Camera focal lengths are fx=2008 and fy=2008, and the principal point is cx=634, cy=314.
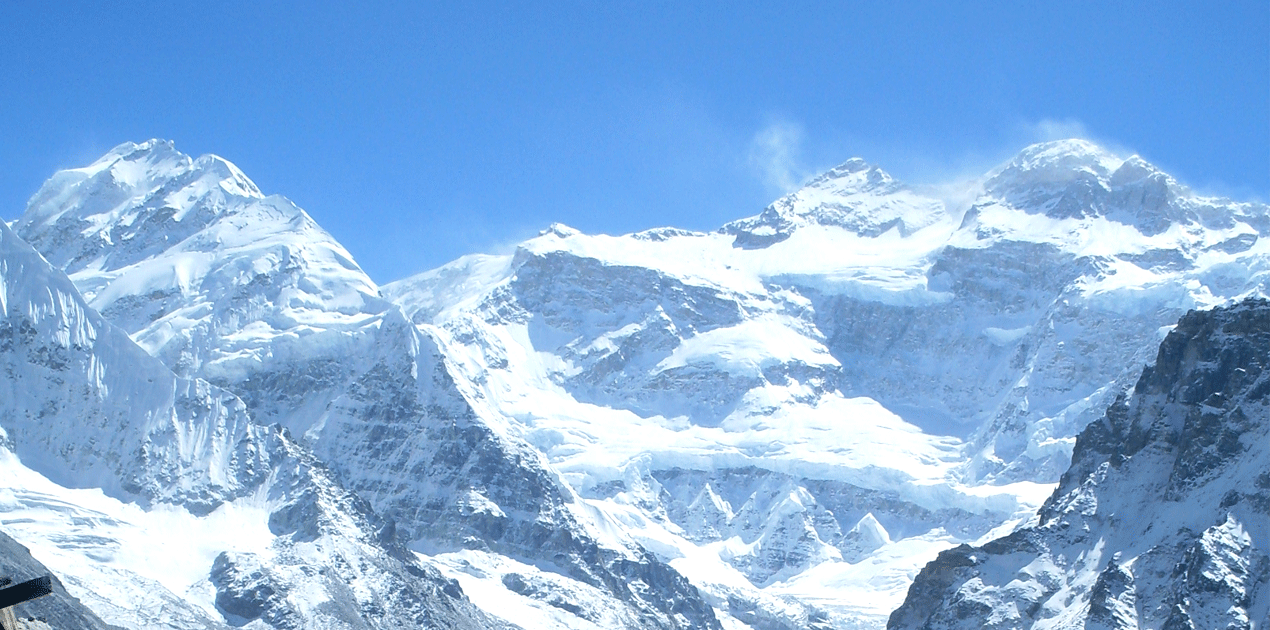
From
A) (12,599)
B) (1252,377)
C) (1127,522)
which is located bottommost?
(12,599)

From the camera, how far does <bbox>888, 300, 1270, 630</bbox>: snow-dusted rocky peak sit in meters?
166

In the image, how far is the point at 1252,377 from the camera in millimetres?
180250

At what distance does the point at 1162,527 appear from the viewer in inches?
7018

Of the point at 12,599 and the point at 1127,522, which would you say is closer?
the point at 12,599

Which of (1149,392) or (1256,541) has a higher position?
(1149,392)

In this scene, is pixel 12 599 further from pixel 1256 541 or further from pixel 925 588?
pixel 925 588

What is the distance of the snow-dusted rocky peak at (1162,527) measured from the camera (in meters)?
166

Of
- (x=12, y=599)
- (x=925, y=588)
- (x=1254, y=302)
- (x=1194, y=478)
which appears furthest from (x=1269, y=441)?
(x=12, y=599)

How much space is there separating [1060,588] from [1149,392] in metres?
23.9

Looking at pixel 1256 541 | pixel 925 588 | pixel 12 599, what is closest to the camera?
pixel 12 599

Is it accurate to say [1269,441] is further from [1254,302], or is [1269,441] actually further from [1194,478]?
[1254,302]

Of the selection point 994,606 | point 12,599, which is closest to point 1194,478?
point 994,606

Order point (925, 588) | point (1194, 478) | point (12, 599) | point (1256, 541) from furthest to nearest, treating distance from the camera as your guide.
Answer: point (925, 588)
point (1194, 478)
point (1256, 541)
point (12, 599)

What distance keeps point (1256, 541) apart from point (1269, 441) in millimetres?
11039
